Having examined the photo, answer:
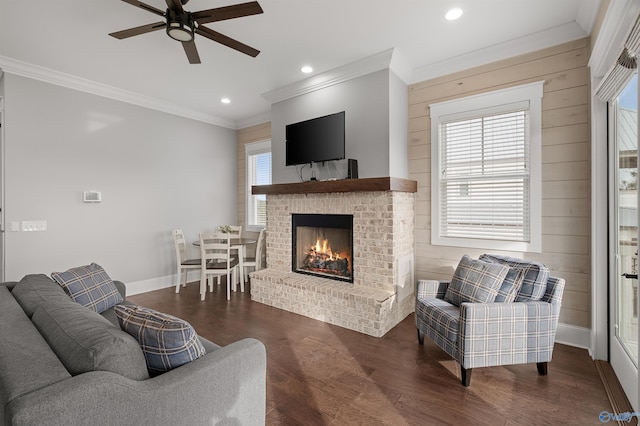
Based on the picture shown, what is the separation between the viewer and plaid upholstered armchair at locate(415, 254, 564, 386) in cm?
230

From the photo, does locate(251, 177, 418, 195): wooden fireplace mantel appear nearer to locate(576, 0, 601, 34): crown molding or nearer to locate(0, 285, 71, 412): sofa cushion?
locate(576, 0, 601, 34): crown molding

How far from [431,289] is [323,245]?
1601 millimetres

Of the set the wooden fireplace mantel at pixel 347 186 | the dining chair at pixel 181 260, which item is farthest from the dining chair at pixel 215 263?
the wooden fireplace mantel at pixel 347 186

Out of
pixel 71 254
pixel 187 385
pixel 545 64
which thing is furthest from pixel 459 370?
pixel 71 254

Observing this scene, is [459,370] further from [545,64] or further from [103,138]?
[103,138]

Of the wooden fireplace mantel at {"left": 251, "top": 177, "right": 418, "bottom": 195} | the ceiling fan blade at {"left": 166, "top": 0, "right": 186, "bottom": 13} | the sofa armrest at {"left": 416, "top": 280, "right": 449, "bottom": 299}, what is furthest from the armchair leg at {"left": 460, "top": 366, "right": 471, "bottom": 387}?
the ceiling fan blade at {"left": 166, "top": 0, "right": 186, "bottom": 13}

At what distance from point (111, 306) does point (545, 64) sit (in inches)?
179

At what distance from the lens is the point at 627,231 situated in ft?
7.45

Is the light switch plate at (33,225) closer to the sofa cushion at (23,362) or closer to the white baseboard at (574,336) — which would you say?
the sofa cushion at (23,362)

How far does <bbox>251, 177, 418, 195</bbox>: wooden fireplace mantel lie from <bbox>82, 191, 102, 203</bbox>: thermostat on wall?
2.39 meters

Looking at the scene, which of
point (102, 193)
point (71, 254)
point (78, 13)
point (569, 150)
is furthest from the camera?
point (102, 193)

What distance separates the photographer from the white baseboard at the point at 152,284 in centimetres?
470

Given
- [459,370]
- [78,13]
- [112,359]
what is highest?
[78,13]

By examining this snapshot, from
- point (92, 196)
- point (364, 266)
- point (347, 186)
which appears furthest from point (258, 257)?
point (92, 196)
